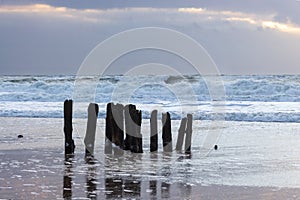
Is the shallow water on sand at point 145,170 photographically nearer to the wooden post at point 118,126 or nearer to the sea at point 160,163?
the sea at point 160,163

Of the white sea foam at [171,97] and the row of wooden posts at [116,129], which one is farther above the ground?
the white sea foam at [171,97]

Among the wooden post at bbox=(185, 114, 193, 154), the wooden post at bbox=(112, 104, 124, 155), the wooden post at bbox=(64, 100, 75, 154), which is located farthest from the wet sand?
the wooden post at bbox=(185, 114, 193, 154)

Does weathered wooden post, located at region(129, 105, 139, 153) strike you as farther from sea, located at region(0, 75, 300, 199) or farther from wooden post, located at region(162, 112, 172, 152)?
wooden post, located at region(162, 112, 172, 152)

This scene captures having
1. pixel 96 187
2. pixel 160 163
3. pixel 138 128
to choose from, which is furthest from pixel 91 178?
pixel 138 128

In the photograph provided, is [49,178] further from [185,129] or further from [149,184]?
[185,129]

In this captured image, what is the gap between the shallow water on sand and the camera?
412 inches

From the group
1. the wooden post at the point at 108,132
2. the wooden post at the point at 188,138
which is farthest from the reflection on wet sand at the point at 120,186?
the wooden post at the point at 188,138

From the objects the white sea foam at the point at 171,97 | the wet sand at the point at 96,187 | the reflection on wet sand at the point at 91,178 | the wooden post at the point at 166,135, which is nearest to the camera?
the wet sand at the point at 96,187

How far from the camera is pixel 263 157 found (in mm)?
15328

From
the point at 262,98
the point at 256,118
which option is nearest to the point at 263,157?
the point at 256,118

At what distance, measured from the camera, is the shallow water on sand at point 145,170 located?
10.5 meters

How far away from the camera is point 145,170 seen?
1288 cm

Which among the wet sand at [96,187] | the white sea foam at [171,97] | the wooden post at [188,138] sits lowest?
the wet sand at [96,187]

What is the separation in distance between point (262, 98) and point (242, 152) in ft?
110
